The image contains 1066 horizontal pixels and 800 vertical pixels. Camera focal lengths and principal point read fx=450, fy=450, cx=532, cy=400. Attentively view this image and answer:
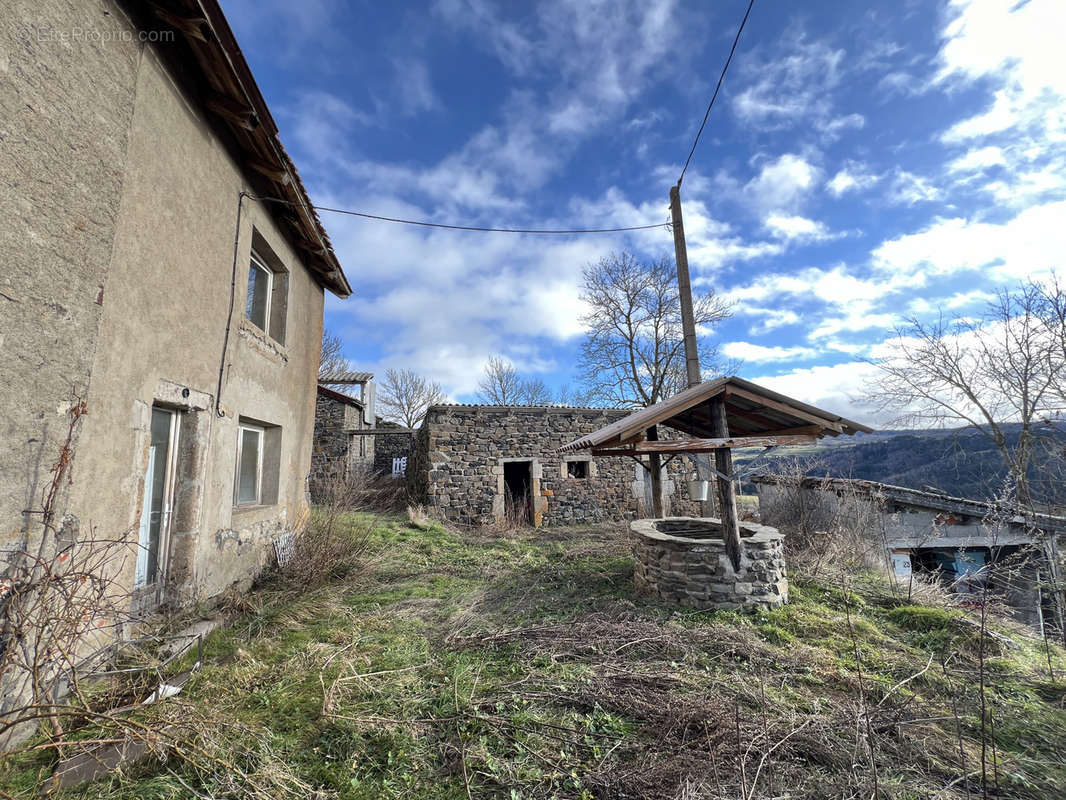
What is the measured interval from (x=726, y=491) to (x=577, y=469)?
7.67 m

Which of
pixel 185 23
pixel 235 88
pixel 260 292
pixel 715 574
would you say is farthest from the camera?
pixel 260 292

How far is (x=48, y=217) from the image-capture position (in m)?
2.62

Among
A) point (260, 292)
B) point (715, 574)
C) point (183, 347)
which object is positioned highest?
point (260, 292)

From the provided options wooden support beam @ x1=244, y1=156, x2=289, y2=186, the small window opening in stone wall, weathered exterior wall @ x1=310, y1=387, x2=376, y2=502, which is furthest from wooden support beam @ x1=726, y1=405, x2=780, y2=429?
weathered exterior wall @ x1=310, y1=387, x2=376, y2=502

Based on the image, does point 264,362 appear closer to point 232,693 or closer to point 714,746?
point 232,693

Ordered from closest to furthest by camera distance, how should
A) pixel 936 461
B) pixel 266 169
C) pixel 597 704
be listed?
pixel 597 704 → pixel 266 169 → pixel 936 461

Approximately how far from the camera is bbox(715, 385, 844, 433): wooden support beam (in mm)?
5359

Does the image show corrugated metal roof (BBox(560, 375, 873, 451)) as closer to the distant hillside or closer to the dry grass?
the distant hillside

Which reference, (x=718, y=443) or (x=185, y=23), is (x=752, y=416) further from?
(x=185, y=23)

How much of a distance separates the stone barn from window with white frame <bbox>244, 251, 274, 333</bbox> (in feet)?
20.6

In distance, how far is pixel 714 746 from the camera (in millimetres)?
2771

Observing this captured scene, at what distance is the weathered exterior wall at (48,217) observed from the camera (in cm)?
240

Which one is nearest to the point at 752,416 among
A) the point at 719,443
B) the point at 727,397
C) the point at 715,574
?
the point at 727,397

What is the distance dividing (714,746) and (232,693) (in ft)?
10.7
